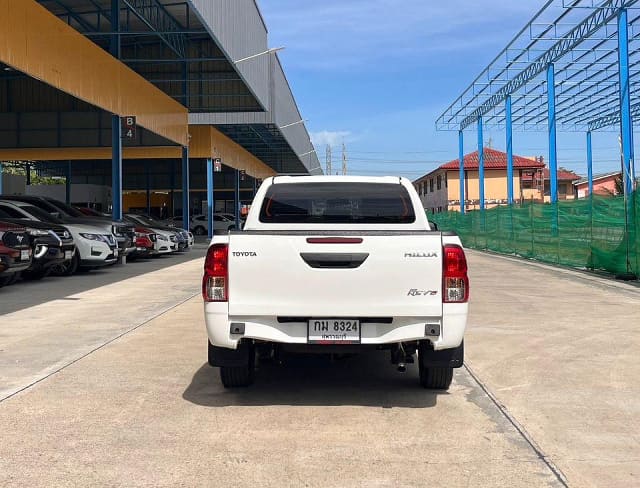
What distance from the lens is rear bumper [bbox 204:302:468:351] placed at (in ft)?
17.0

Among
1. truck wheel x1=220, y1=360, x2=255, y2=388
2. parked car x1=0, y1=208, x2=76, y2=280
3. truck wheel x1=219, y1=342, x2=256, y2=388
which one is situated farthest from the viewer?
parked car x1=0, y1=208, x2=76, y2=280

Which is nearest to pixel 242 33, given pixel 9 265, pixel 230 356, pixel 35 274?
pixel 35 274

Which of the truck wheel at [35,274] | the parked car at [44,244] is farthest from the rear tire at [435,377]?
the truck wheel at [35,274]

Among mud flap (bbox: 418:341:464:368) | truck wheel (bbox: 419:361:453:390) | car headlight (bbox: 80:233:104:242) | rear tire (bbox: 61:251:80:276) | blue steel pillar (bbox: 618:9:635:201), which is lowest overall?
truck wheel (bbox: 419:361:453:390)

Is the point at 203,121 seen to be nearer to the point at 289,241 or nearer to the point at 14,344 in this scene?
the point at 14,344

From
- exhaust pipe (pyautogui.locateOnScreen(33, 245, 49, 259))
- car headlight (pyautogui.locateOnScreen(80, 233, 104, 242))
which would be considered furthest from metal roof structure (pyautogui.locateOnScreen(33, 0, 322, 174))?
exhaust pipe (pyautogui.locateOnScreen(33, 245, 49, 259))

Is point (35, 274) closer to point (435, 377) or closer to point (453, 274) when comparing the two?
point (435, 377)

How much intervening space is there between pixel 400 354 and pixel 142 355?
3232mm

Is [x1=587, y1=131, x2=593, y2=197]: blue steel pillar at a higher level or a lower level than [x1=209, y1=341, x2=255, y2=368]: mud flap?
higher

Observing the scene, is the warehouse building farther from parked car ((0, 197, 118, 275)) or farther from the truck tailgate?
the truck tailgate

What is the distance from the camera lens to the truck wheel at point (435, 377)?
230 inches

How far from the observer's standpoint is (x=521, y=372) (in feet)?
22.2

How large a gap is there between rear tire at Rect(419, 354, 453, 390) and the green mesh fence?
10.9 metres

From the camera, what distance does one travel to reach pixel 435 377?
5906mm
